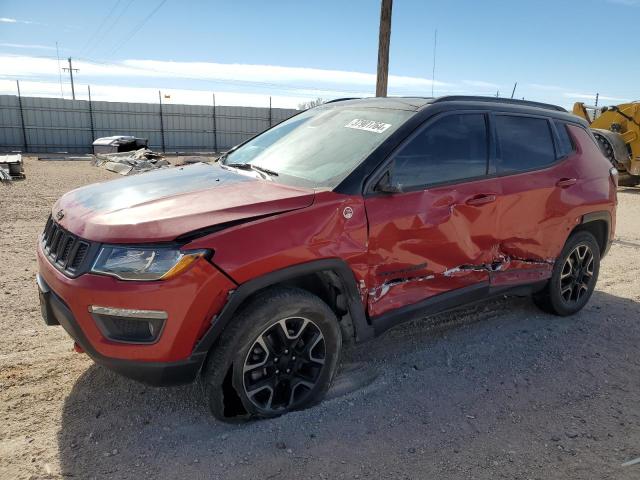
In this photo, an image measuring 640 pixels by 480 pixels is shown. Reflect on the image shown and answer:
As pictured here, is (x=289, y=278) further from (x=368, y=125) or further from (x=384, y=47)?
(x=384, y=47)

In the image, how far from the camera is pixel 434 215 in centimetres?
331

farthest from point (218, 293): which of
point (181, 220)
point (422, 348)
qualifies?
point (422, 348)

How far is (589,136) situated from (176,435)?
428 cm

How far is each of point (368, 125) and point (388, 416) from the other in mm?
1880

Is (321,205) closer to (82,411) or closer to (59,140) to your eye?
(82,411)

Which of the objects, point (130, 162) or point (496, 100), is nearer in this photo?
point (496, 100)

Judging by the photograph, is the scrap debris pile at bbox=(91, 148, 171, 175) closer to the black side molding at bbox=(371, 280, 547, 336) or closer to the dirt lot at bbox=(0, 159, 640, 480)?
the dirt lot at bbox=(0, 159, 640, 480)

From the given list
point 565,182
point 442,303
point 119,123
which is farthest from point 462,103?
point 119,123

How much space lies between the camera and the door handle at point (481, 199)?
11.6 ft

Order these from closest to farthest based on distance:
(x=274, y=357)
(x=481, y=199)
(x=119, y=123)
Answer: (x=274, y=357)
(x=481, y=199)
(x=119, y=123)

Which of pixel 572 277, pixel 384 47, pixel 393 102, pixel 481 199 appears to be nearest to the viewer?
pixel 481 199

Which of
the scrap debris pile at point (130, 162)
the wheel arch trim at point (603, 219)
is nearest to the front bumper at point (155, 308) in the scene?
the wheel arch trim at point (603, 219)

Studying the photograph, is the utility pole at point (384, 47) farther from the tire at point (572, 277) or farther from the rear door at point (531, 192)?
the tire at point (572, 277)

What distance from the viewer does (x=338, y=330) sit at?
304 cm
